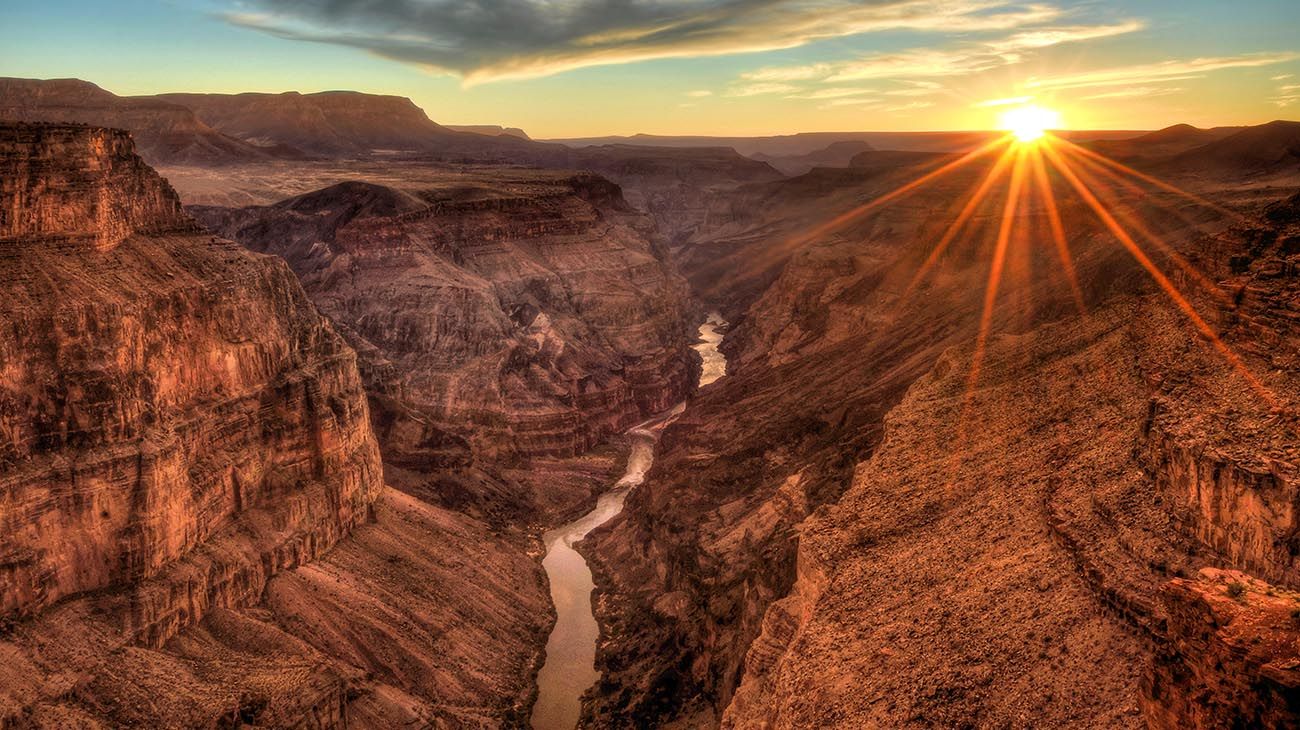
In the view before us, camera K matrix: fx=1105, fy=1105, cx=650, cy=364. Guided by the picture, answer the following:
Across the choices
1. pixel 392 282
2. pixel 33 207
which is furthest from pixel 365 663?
pixel 392 282

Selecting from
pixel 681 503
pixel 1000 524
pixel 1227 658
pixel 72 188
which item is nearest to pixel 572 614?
pixel 681 503

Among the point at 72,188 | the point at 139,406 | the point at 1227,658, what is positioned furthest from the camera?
the point at 72,188

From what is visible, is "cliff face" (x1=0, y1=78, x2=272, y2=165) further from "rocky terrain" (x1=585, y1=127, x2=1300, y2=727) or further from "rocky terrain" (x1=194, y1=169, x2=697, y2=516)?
"rocky terrain" (x1=585, y1=127, x2=1300, y2=727)

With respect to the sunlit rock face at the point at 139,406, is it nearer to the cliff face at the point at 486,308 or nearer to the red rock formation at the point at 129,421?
the red rock formation at the point at 129,421

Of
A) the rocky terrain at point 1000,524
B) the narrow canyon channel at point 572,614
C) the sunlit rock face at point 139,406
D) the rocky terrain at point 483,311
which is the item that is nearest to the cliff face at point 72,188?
the sunlit rock face at point 139,406

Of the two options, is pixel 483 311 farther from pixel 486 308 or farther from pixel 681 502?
pixel 681 502

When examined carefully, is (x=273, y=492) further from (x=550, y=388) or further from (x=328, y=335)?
(x=550, y=388)

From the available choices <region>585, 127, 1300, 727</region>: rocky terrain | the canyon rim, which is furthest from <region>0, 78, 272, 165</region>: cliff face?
<region>585, 127, 1300, 727</region>: rocky terrain
